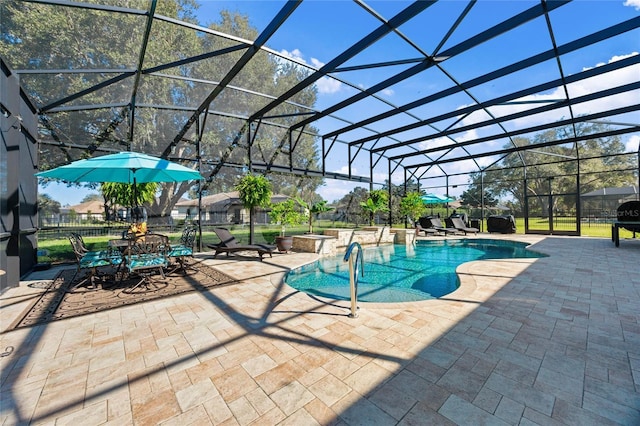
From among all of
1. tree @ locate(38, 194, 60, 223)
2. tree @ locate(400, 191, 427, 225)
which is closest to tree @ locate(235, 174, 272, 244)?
tree @ locate(38, 194, 60, 223)

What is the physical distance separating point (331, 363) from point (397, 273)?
460cm

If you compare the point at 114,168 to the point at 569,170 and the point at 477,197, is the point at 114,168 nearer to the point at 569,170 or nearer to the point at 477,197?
the point at 477,197

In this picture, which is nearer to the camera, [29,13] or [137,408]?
[137,408]

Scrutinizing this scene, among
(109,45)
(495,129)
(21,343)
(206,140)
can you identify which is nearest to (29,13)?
(109,45)

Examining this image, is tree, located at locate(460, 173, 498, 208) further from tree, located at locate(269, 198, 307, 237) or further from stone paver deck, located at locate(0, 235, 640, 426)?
stone paver deck, located at locate(0, 235, 640, 426)

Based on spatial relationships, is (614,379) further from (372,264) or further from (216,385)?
(372,264)

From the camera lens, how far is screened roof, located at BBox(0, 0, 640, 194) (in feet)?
16.0

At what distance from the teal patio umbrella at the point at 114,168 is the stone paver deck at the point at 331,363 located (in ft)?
7.18

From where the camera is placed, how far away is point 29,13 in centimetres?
899

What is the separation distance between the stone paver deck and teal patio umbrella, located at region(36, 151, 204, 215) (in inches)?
86.1

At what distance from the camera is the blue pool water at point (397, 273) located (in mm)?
5035

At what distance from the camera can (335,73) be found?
6.05 m

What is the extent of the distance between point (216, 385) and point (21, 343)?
2.51m

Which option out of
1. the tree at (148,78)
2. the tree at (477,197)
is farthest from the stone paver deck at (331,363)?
the tree at (477,197)
